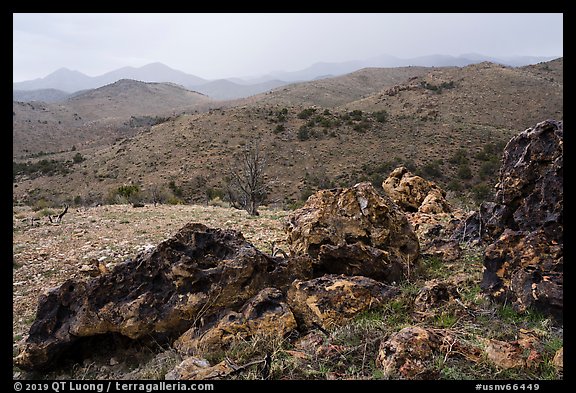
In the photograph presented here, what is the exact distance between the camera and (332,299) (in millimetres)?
3969

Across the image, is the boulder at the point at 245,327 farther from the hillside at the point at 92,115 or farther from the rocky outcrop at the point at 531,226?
the hillside at the point at 92,115

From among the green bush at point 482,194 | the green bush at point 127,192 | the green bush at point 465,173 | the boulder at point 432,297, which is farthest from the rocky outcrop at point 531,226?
the green bush at point 465,173

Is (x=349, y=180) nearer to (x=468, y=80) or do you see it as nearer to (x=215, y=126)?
(x=215, y=126)

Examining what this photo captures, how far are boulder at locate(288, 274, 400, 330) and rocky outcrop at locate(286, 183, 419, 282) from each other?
62 centimetres

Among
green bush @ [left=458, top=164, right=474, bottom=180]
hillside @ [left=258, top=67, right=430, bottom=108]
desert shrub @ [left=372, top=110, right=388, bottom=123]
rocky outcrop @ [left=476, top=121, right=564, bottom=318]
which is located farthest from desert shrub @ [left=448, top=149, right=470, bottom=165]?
hillside @ [left=258, top=67, right=430, bottom=108]

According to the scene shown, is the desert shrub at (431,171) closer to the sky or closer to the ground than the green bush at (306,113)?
closer to the ground

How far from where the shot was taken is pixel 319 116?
34250 mm

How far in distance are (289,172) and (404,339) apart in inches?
901

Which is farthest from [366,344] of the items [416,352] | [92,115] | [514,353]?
[92,115]

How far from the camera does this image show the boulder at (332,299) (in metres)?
3.85

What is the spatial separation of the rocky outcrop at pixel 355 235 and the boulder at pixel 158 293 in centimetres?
63

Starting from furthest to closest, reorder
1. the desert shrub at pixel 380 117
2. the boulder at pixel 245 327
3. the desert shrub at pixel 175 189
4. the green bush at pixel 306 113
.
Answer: the green bush at pixel 306 113, the desert shrub at pixel 380 117, the desert shrub at pixel 175 189, the boulder at pixel 245 327

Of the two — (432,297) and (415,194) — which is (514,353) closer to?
(432,297)

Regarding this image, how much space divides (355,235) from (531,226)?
214 cm
